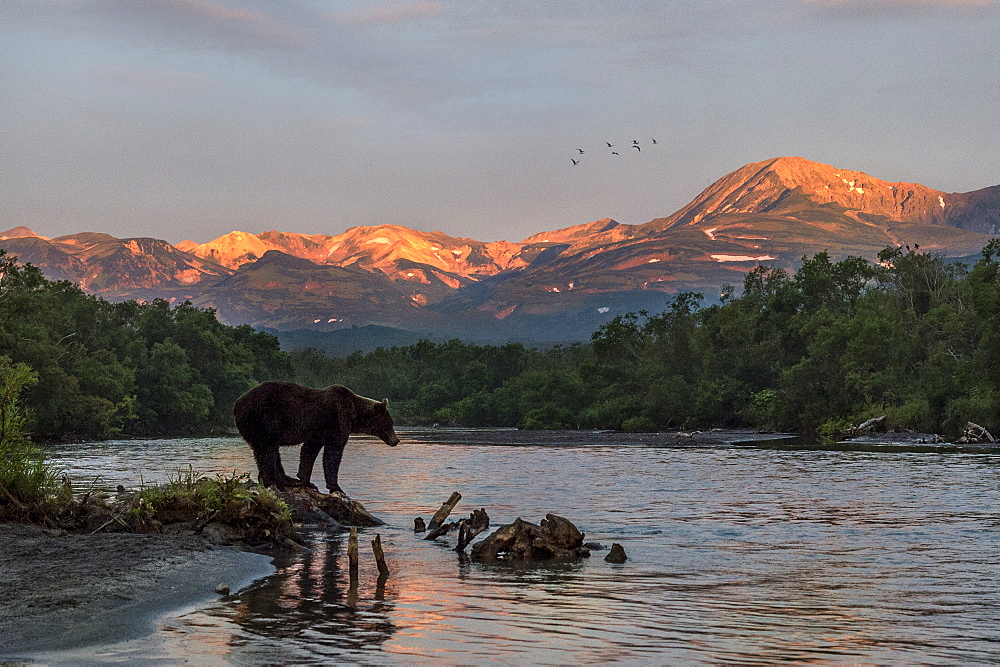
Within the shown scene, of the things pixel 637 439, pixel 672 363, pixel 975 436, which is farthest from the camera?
pixel 672 363

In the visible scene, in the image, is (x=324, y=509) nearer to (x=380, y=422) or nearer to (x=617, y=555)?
(x=380, y=422)

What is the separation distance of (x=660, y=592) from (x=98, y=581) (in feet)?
28.7

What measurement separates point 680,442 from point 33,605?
80226mm

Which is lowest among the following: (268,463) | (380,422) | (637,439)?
(637,439)

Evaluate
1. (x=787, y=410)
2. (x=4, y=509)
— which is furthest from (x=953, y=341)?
(x=4, y=509)

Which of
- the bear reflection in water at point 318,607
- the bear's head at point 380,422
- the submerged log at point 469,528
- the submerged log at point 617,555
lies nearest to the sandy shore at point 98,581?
the bear reflection in water at point 318,607

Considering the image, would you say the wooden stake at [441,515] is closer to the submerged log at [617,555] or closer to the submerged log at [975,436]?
the submerged log at [617,555]

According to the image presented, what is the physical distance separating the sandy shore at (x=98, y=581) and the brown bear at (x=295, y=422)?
5.72 m

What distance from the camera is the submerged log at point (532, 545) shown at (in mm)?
21922

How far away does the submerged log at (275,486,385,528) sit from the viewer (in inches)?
Result: 993

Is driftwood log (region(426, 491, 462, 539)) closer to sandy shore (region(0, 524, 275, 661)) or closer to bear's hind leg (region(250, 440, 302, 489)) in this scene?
bear's hind leg (region(250, 440, 302, 489))

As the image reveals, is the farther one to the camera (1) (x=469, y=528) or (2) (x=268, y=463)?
(2) (x=268, y=463)

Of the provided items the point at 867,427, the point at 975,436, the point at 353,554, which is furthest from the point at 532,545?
the point at 867,427

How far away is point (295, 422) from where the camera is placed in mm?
26578
